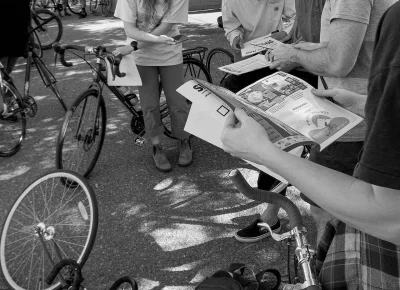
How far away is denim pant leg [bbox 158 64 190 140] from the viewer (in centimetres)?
363

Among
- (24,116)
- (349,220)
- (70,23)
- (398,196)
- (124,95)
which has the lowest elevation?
(70,23)

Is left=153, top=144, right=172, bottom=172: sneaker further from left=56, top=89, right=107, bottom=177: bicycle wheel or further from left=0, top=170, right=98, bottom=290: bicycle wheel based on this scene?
left=0, top=170, right=98, bottom=290: bicycle wheel

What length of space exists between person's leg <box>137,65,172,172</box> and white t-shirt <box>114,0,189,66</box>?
4.1 inches

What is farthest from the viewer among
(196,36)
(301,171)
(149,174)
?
(196,36)

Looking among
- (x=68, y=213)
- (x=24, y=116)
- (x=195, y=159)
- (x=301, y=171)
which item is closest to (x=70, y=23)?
(x=24, y=116)

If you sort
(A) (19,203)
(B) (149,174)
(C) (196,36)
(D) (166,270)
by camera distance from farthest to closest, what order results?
(C) (196,36) < (B) (149,174) < (D) (166,270) < (A) (19,203)

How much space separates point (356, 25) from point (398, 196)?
93 cm

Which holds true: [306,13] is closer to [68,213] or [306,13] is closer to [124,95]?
[68,213]

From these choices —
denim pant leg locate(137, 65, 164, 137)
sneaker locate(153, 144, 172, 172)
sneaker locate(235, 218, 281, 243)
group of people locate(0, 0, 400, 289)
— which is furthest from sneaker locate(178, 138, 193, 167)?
sneaker locate(235, 218, 281, 243)

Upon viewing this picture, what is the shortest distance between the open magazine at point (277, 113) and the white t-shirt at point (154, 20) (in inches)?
77.5

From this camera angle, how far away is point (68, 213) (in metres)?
2.85

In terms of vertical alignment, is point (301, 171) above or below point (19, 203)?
above

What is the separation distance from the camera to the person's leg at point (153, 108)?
363 centimetres

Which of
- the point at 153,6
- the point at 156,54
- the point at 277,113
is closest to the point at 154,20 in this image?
the point at 153,6
